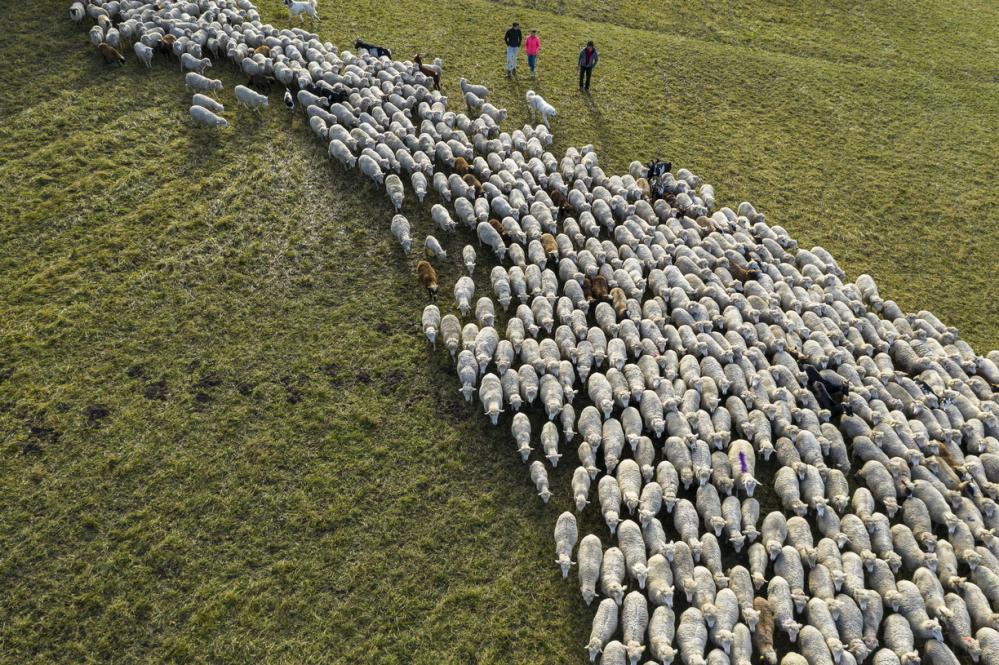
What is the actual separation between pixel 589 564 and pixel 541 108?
18.1 m

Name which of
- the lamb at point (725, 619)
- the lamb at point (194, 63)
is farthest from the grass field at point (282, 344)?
the lamb at point (725, 619)

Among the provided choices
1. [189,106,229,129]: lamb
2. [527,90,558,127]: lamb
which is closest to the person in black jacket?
[527,90,558,127]: lamb

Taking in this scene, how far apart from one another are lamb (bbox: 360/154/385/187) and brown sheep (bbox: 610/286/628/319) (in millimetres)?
8246

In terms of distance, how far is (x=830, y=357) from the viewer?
1625cm

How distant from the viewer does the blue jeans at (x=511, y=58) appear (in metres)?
26.6

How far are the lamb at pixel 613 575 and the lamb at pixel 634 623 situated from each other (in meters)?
0.21

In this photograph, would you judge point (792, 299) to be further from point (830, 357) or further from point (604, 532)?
point (604, 532)

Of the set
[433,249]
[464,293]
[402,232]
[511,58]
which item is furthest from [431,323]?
[511,58]

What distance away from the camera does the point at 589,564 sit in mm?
11938

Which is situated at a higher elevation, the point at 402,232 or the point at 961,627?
the point at 402,232

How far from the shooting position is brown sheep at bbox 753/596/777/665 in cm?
1108

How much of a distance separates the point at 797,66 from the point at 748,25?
18.5 ft

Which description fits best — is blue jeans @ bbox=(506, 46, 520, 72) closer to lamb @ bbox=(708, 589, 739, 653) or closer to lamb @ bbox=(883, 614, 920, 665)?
lamb @ bbox=(708, 589, 739, 653)

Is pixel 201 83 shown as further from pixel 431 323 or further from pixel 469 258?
pixel 431 323
